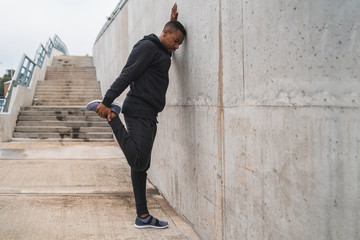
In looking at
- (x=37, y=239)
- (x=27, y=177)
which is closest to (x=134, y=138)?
(x=37, y=239)

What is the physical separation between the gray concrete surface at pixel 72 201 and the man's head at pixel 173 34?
1.76 m

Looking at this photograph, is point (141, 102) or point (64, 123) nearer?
point (141, 102)

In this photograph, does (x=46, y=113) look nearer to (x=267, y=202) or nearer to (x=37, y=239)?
(x=37, y=239)

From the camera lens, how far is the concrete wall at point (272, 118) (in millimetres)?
1374

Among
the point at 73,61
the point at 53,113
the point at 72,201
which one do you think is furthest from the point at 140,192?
the point at 73,61

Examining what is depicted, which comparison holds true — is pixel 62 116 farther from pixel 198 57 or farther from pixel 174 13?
pixel 198 57

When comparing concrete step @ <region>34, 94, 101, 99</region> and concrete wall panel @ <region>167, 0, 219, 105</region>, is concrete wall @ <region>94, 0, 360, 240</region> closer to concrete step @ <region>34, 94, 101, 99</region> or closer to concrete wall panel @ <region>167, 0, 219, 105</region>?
concrete wall panel @ <region>167, 0, 219, 105</region>

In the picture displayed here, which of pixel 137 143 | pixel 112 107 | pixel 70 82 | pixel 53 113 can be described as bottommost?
pixel 137 143

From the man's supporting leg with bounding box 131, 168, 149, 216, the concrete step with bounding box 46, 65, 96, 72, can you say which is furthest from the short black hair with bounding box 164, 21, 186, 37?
the concrete step with bounding box 46, 65, 96, 72

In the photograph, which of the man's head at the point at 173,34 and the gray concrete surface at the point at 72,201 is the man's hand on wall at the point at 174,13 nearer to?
the man's head at the point at 173,34

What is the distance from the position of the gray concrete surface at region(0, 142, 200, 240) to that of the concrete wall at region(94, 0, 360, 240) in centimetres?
62

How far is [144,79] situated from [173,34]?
523mm

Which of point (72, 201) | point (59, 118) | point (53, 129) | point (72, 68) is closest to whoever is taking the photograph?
point (72, 201)

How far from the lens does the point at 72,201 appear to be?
398 cm
